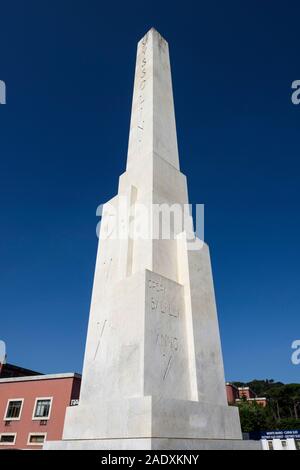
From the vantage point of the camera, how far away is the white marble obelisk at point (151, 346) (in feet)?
12.9

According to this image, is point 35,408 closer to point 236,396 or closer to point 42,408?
point 42,408

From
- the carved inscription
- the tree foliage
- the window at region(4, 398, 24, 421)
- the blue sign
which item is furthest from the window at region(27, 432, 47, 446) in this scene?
the carved inscription

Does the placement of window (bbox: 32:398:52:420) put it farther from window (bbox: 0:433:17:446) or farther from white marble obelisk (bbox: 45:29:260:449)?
white marble obelisk (bbox: 45:29:260:449)

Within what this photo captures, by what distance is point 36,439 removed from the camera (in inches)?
1124

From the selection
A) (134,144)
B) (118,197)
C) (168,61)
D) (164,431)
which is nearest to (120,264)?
(118,197)

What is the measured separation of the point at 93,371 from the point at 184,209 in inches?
149

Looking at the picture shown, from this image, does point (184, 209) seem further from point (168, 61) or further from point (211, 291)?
point (168, 61)

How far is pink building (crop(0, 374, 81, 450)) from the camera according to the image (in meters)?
28.2

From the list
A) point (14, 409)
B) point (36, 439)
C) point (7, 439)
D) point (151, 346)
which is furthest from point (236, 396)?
point (151, 346)

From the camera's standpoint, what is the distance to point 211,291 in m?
5.95

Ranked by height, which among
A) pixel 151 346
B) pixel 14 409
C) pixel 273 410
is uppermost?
pixel 273 410

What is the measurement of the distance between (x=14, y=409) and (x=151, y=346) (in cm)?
3381

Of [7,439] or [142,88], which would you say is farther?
[7,439]

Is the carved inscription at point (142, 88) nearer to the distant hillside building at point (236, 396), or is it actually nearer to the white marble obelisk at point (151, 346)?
the white marble obelisk at point (151, 346)
